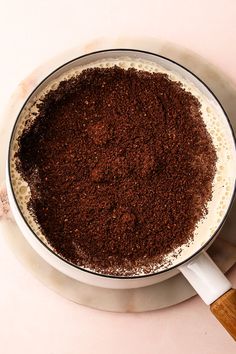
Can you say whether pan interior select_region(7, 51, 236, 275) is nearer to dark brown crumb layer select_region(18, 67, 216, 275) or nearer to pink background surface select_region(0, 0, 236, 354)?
dark brown crumb layer select_region(18, 67, 216, 275)

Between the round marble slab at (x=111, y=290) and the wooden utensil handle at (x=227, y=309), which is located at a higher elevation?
the round marble slab at (x=111, y=290)

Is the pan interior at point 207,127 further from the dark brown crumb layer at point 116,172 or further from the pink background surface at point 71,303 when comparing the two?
the pink background surface at point 71,303

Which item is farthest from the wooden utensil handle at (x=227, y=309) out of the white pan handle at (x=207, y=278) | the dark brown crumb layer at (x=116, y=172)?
the dark brown crumb layer at (x=116, y=172)

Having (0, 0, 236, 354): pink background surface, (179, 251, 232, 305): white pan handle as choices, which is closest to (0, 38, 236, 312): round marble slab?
(0, 0, 236, 354): pink background surface

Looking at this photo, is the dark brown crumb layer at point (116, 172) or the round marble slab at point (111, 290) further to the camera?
the round marble slab at point (111, 290)

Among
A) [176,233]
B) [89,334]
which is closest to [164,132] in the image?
[176,233]

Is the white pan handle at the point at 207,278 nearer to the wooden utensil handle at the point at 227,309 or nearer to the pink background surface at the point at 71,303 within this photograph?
the wooden utensil handle at the point at 227,309

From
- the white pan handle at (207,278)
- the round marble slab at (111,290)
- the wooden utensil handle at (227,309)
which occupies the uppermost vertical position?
the round marble slab at (111,290)
